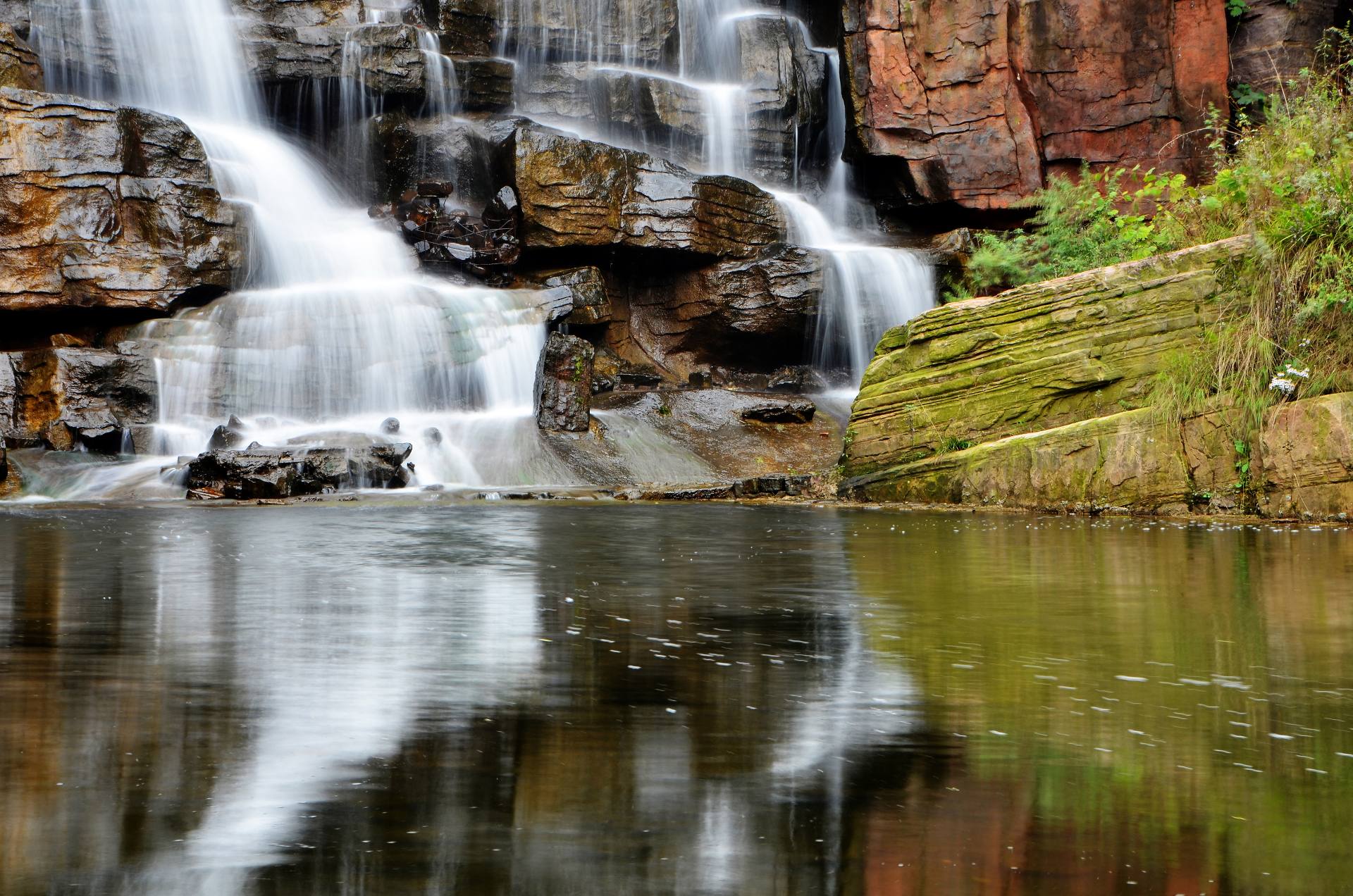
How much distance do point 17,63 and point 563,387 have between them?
11.2 meters

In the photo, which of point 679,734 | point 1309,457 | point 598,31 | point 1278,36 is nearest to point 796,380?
point 598,31

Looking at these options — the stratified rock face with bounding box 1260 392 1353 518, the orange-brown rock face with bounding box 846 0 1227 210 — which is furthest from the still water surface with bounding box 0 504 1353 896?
the orange-brown rock face with bounding box 846 0 1227 210

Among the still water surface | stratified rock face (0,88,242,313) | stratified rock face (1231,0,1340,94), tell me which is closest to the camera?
the still water surface

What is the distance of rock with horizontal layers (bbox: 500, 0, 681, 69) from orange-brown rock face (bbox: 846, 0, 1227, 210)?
5.60 meters

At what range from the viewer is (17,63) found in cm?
2080

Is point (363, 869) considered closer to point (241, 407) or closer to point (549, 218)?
point (241, 407)

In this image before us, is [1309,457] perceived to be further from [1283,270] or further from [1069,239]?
[1069,239]

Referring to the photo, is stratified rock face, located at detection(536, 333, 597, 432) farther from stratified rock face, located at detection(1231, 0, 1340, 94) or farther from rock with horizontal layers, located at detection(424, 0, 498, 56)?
stratified rock face, located at detection(1231, 0, 1340, 94)

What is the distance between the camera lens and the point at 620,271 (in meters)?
24.7

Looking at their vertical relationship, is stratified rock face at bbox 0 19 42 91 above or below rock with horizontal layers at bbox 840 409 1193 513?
above

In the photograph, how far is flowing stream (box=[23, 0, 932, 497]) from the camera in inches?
732

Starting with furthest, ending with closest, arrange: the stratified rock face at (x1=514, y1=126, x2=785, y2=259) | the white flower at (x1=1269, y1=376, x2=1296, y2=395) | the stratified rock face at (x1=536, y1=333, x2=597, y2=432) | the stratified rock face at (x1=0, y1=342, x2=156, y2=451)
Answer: the stratified rock face at (x1=514, y1=126, x2=785, y2=259)
the stratified rock face at (x1=536, y1=333, x2=597, y2=432)
the stratified rock face at (x1=0, y1=342, x2=156, y2=451)
the white flower at (x1=1269, y1=376, x2=1296, y2=395)

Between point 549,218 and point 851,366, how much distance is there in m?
6.37

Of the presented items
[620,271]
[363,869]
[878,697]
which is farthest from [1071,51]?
[363,869]
